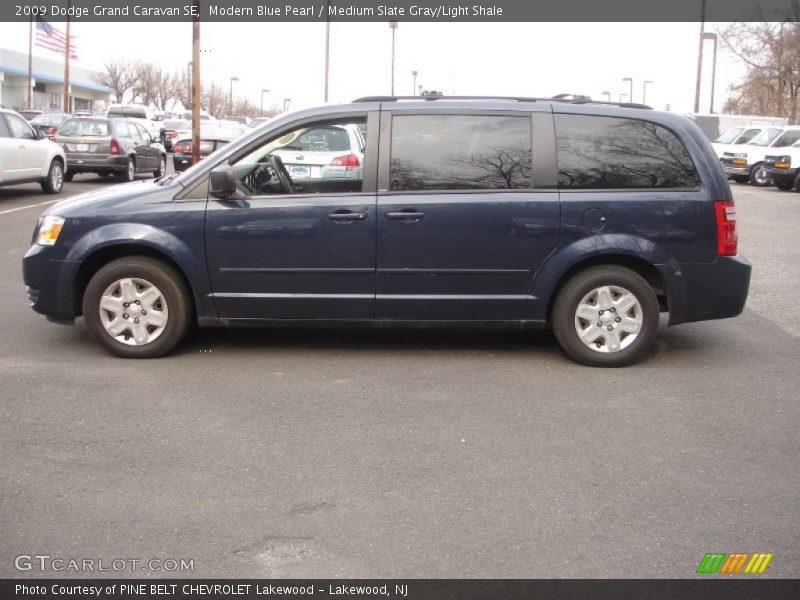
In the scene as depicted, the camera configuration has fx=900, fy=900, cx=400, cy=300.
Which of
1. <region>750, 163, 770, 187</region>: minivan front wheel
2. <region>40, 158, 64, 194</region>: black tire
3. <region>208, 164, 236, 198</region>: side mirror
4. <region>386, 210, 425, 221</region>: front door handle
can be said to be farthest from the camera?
<region>750, 163, 770, 187</region>: minivan front wheel

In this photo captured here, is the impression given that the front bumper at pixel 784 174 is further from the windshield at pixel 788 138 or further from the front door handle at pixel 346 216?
the front door handle at pixel 346 216

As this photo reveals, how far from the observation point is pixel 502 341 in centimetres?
715

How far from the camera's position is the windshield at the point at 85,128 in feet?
72.2

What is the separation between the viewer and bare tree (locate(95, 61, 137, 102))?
88.6 m

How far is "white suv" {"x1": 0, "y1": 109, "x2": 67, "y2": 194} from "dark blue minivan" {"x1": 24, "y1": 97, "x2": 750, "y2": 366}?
11.6 m

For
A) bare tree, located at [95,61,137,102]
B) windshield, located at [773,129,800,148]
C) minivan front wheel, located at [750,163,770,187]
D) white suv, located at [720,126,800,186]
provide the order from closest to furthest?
windshield, located at [773,129,800,148] → white suv, located at [720,126,800,186] → minivan front wheel, located at [750,163,770,187] → bare tree, located at [95,61,137,102]

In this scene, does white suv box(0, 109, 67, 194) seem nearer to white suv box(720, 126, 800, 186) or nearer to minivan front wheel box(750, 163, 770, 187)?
white suv box(720, 126, 800, 186)

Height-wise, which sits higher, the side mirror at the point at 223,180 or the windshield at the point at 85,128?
the windshield at the point at 85,128

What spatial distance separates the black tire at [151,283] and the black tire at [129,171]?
1642cm

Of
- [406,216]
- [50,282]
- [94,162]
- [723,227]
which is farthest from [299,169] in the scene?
[94,162]

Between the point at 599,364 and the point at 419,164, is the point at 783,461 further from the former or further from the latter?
the point at 419,164

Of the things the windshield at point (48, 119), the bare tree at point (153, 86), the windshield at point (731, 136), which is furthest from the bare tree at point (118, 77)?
the windshield at point (731, 136)

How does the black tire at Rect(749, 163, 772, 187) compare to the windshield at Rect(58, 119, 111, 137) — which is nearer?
the windshield at Rect(58, 119, 111, 137)
